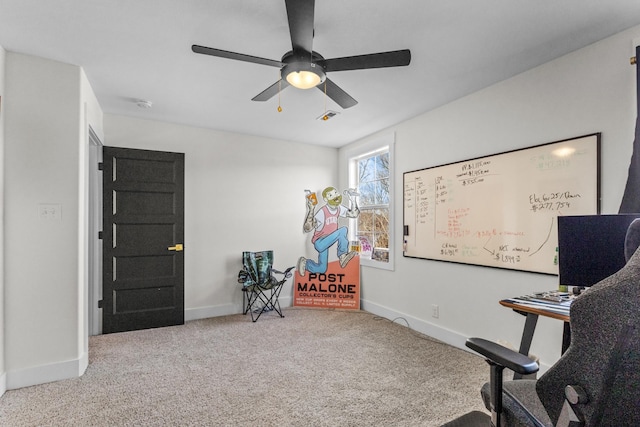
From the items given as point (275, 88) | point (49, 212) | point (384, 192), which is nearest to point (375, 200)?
point (384, 192)

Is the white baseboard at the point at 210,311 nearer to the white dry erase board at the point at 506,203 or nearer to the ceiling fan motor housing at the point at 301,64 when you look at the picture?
the white dry erase board at the point at 506,203

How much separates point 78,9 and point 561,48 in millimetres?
3077

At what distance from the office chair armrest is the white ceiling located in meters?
1.77

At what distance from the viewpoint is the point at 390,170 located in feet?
13.4

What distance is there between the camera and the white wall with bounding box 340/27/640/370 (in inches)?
83.7

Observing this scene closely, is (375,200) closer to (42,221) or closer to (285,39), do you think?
(285,39)

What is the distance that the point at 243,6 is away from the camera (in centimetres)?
186

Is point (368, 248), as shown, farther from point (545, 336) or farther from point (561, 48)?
point (561, 48)

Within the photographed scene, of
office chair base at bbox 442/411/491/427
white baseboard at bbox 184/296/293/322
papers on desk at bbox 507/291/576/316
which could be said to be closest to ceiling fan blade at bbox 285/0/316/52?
papers on desk at bbox 507/291/576/316

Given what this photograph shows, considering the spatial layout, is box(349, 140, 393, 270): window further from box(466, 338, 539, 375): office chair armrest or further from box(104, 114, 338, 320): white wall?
box(466, 338, 539, 375): office chair armrest

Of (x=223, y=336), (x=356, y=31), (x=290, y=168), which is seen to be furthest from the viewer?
(x=290, y=168)

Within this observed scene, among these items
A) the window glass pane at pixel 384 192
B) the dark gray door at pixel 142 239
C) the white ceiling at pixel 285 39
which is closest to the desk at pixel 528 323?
the white ceiling at pixel 285 39

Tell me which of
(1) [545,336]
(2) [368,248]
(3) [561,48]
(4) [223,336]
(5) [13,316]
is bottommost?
(4) [223,336]

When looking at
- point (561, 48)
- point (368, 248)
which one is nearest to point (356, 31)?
point (561, 48)
